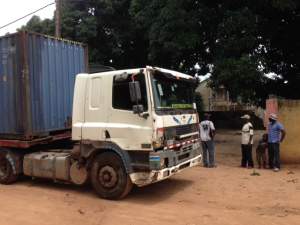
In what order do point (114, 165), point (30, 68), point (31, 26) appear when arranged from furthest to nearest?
point (31, 26)
point (30, 68)
point (114, 165)

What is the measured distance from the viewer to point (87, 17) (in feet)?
90.8

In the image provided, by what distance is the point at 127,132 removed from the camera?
8.77m

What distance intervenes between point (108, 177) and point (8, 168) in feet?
10.0

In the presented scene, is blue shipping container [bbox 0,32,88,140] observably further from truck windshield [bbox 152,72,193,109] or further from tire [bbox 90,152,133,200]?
truck windshield [bbox 152,72,193,109]

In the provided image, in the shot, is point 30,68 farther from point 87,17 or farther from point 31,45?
point 87,17

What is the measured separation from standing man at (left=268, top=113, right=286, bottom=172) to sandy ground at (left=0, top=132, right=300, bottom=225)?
2.06 ft

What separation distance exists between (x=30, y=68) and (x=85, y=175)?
276 cm

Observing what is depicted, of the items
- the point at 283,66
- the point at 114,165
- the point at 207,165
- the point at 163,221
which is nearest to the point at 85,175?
the point at 114,165

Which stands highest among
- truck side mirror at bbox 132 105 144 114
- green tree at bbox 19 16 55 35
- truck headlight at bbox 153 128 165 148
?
green tree at bbox 19 16 55 35

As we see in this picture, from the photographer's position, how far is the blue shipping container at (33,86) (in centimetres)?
1012

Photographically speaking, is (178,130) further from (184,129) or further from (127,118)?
(127,118)

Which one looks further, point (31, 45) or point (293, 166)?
point (293, 166)

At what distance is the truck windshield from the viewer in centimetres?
874

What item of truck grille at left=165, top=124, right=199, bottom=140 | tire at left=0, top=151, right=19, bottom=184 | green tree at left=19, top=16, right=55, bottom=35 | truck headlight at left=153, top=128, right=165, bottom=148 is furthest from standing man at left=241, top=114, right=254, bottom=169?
green tree at left=19, top=16, right=55, bottom=35
